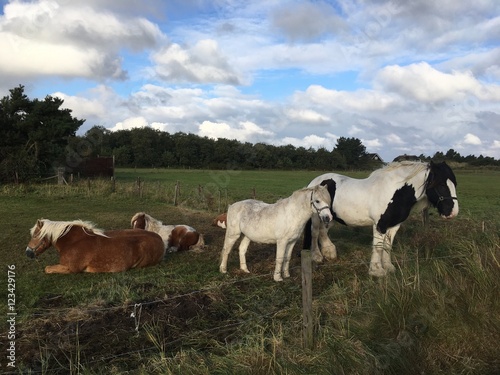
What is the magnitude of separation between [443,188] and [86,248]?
6.44 metres

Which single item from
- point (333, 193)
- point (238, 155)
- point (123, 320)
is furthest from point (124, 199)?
point (238, 155)

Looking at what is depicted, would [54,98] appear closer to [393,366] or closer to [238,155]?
[393,366]

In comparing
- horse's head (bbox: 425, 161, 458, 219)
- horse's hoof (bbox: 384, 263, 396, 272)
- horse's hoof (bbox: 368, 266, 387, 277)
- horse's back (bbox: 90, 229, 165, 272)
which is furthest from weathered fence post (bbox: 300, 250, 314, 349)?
horse's back (bbox: 90, 229, 165, 272)

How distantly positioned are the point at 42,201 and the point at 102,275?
13493 mm

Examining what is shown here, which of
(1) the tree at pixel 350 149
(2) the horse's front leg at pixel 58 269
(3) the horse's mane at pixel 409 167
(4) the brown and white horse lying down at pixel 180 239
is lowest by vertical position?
(2) the horse's front leg at pixel 58 269

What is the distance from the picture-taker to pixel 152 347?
4.11 meters

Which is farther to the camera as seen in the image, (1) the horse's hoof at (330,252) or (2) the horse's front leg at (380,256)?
(1) the horse's hoof at (330,252)

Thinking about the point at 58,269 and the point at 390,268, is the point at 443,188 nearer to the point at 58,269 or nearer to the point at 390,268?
the point at 390,268

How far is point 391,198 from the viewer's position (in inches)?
271

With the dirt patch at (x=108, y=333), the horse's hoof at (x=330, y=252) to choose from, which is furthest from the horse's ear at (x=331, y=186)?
the dirt patch at (x=108, y=333)

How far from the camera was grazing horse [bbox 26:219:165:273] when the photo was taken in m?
7.16

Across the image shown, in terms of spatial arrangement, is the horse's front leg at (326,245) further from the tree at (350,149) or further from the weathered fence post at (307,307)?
the tree at (350,149)

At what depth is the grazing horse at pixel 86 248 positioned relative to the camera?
7.16 meters

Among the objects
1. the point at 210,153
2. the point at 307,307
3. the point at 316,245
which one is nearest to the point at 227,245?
the point at 316,245
